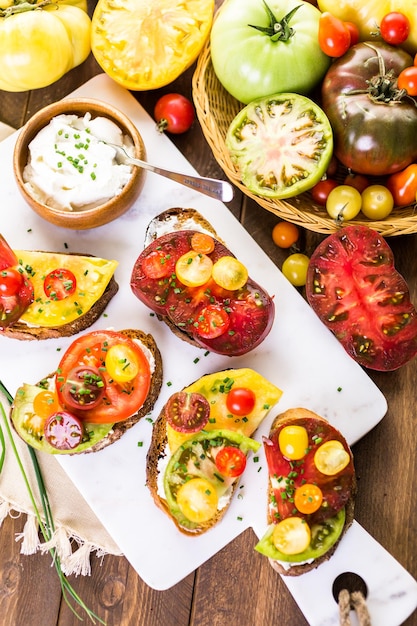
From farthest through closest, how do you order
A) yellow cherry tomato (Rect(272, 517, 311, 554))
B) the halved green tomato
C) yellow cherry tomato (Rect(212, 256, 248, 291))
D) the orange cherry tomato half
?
1. the orange cherry tomato half
2. the halved green tomato
3. yellow cherry tomato (Rect(212, 256, 248, 291))
4. yellow cherry tomato (Rect(272, 517, 311, 554))

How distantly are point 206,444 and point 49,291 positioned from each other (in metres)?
1.03

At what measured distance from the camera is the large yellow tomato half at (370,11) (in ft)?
12.0

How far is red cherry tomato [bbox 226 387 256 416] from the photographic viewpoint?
3463 millimetres

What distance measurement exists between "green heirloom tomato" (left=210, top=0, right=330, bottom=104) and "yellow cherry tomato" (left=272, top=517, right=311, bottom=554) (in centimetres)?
205

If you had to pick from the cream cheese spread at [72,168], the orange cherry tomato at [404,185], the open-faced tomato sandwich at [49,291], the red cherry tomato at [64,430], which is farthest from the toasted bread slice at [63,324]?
the orange cherry tomato at [404,185]

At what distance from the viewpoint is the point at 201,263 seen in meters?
3.58

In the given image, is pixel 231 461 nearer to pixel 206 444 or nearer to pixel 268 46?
pixel 206 444

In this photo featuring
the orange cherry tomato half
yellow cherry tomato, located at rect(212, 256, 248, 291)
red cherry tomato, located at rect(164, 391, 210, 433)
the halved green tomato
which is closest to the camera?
red cherry tomato, located at rect(164, 391, 210, 433)

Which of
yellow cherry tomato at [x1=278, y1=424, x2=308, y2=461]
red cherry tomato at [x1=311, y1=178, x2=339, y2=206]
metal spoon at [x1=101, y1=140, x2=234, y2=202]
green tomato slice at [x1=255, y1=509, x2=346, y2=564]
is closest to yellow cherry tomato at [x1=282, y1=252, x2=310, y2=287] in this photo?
red cherry tomato at [x1=311, y1=178, x2=339, y2=206]

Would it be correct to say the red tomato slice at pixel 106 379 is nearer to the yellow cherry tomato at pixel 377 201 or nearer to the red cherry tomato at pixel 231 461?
the red cherry tomato at pixel 231 461

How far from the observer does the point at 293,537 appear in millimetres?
3309

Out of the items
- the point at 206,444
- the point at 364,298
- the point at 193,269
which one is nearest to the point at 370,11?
the point at 364,298

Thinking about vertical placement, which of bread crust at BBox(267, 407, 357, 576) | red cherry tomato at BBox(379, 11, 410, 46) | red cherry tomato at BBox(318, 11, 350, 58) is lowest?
bread crust at BBox(267, 407, 357, 576)

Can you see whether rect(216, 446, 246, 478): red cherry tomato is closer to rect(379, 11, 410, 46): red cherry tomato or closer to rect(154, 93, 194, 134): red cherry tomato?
rect(154, 93, 194, 134): red cherry tomato
